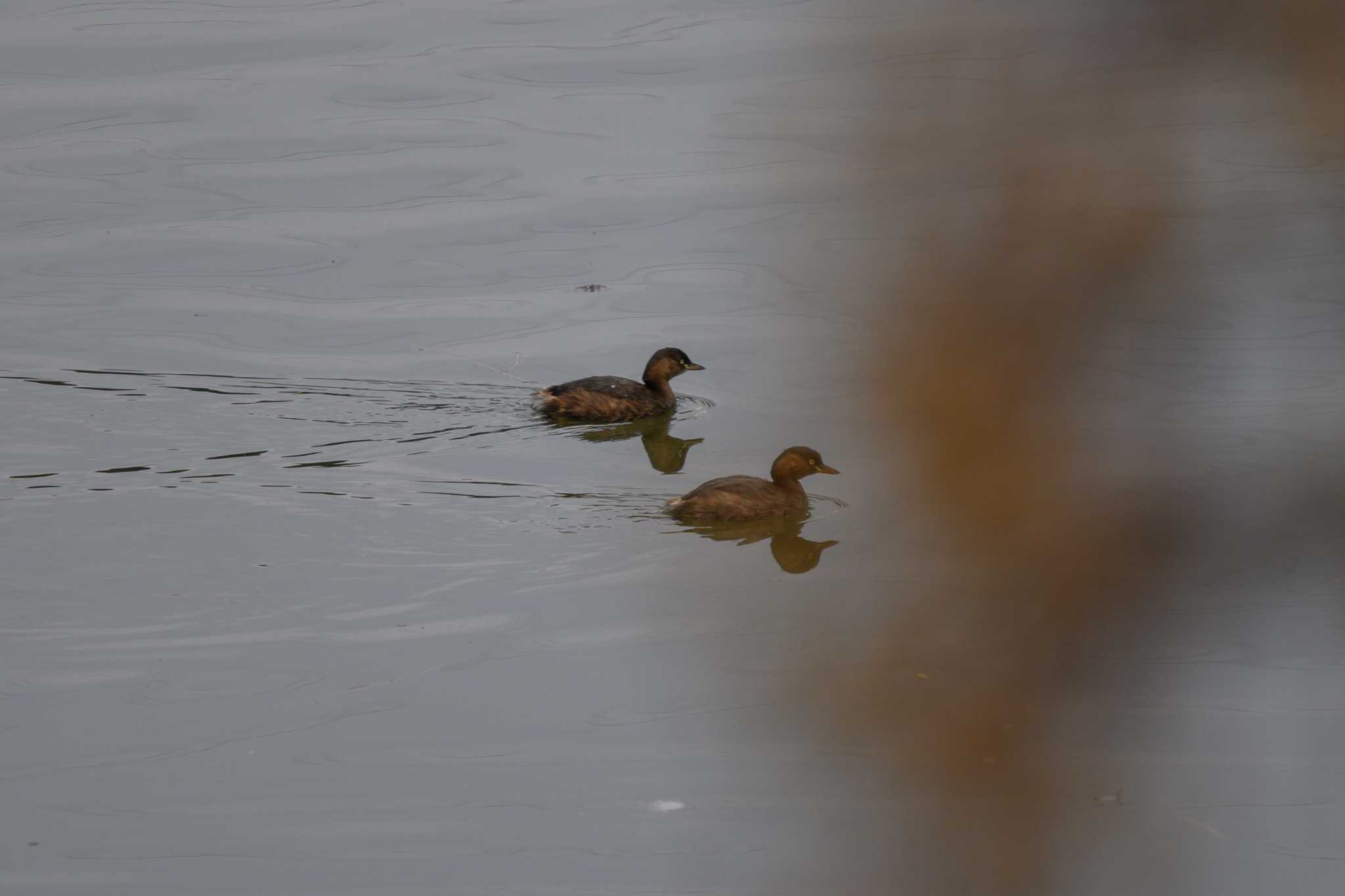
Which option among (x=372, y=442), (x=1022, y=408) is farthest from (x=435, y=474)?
(x=1022, y=408)

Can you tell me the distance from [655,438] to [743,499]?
202 cm

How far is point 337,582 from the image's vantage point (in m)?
6.78

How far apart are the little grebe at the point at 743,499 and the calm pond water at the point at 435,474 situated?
0.72ft

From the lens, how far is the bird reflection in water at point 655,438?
940cm

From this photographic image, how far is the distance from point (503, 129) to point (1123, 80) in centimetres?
1513

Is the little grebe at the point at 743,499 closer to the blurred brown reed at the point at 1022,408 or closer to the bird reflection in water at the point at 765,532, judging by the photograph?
the bird reflection in water at the point at 765,532

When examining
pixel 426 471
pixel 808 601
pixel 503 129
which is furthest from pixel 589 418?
pixel 808 601

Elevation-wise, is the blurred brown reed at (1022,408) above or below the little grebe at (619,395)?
below

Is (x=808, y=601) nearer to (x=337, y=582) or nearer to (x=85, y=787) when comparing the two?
(x=85, y=787)

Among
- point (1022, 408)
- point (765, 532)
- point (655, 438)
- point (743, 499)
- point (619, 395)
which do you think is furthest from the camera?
point (655, 438)

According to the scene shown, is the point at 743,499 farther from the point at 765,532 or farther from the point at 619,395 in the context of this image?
the point at 619,395

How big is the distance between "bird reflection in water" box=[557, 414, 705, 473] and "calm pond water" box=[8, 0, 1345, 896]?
55mm

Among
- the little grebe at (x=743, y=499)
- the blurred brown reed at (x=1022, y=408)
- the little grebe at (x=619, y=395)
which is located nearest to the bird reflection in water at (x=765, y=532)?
the little grebe at (x=743, y=499)

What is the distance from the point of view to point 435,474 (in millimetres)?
8445
